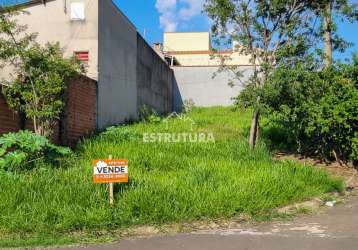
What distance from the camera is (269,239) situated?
6.41 meters

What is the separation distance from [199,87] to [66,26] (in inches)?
585

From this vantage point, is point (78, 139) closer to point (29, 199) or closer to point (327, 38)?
point (29, 199)

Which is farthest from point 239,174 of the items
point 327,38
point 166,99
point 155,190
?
point 166,99

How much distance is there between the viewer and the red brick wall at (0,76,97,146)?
1098 cm

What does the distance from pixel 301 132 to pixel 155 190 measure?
6.20m

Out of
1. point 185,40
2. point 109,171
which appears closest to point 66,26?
point 109,171

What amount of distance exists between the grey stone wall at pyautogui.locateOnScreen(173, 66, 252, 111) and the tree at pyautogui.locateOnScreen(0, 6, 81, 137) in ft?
59.3

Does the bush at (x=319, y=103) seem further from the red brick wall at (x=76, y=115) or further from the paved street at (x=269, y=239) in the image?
the paved street at (x=269, y=239)

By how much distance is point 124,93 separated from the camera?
1622 cm

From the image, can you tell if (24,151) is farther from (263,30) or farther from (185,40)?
(185,40)

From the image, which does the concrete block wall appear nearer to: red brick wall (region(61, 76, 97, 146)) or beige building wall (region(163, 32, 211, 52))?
red brick wall (region(61, 76, 97, 146))

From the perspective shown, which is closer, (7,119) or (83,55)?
(7,119)

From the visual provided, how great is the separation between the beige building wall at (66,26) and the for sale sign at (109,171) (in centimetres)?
673

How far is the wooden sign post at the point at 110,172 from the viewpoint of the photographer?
7.03 meters
